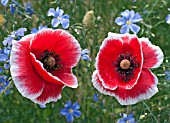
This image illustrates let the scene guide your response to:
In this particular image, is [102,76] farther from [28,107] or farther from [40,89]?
[28,107]

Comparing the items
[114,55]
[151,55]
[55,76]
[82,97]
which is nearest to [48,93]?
[55,76]

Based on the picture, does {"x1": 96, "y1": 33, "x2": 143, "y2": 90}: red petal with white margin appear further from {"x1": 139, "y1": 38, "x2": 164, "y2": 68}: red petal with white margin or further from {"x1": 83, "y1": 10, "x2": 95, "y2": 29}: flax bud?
{"x1": 83, "y1": 10, "x2": 95, "y2": 29}: flax bud

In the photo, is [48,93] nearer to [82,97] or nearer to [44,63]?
[44,63]

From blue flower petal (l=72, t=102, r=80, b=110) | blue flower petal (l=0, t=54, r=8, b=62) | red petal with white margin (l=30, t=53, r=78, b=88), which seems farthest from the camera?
blue flower petal (l=72, t=102, r=80, b=110)

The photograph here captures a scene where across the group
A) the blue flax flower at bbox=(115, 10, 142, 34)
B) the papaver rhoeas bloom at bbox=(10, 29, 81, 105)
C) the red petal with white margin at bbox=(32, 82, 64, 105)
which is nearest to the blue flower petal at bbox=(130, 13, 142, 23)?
the blue flax flower at bbox=(115, 10, 142, 34)

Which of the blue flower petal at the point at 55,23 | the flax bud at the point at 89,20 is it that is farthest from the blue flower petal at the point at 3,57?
the flax bud at the point at 89,20

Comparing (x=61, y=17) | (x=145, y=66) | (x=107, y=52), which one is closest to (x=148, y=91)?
(x=145, y=66)

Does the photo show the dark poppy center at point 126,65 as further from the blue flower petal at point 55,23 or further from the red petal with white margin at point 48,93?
the blue flower petal at point 55,23
